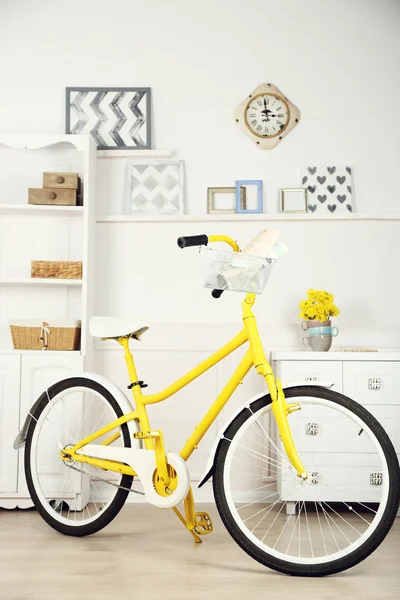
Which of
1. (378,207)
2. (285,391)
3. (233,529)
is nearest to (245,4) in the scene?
(378,207)

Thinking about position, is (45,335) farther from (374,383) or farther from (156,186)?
(374,383)

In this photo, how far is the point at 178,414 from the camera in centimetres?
379

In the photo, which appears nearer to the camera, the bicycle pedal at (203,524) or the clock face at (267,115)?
the bicycle pedal at (203,524)

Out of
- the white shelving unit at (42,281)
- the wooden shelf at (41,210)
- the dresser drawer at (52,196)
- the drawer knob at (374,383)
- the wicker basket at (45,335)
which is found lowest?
the drawer knob at (374,383)

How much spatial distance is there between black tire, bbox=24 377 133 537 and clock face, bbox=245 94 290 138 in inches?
70.8

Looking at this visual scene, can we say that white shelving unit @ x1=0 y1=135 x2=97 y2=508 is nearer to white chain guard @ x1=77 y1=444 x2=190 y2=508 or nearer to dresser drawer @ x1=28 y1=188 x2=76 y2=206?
dresser drawer @ x1=28 y1=188 x2=76 y2=206

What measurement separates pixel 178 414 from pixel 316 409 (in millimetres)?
800

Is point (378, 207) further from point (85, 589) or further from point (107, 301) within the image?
point (85, 589)

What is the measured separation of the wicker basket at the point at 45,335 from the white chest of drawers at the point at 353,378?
1.05 meters

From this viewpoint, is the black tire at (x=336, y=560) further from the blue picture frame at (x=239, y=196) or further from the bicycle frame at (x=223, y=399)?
the blue picture frame at (x=239, y=196)

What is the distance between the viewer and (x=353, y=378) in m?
3.40

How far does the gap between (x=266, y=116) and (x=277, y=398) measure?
2051 millimetres

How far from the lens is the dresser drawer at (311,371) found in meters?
3.40

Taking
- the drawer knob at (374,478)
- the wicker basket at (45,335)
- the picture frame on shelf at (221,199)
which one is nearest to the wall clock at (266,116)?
the picture frame on shelf at (221,199)
